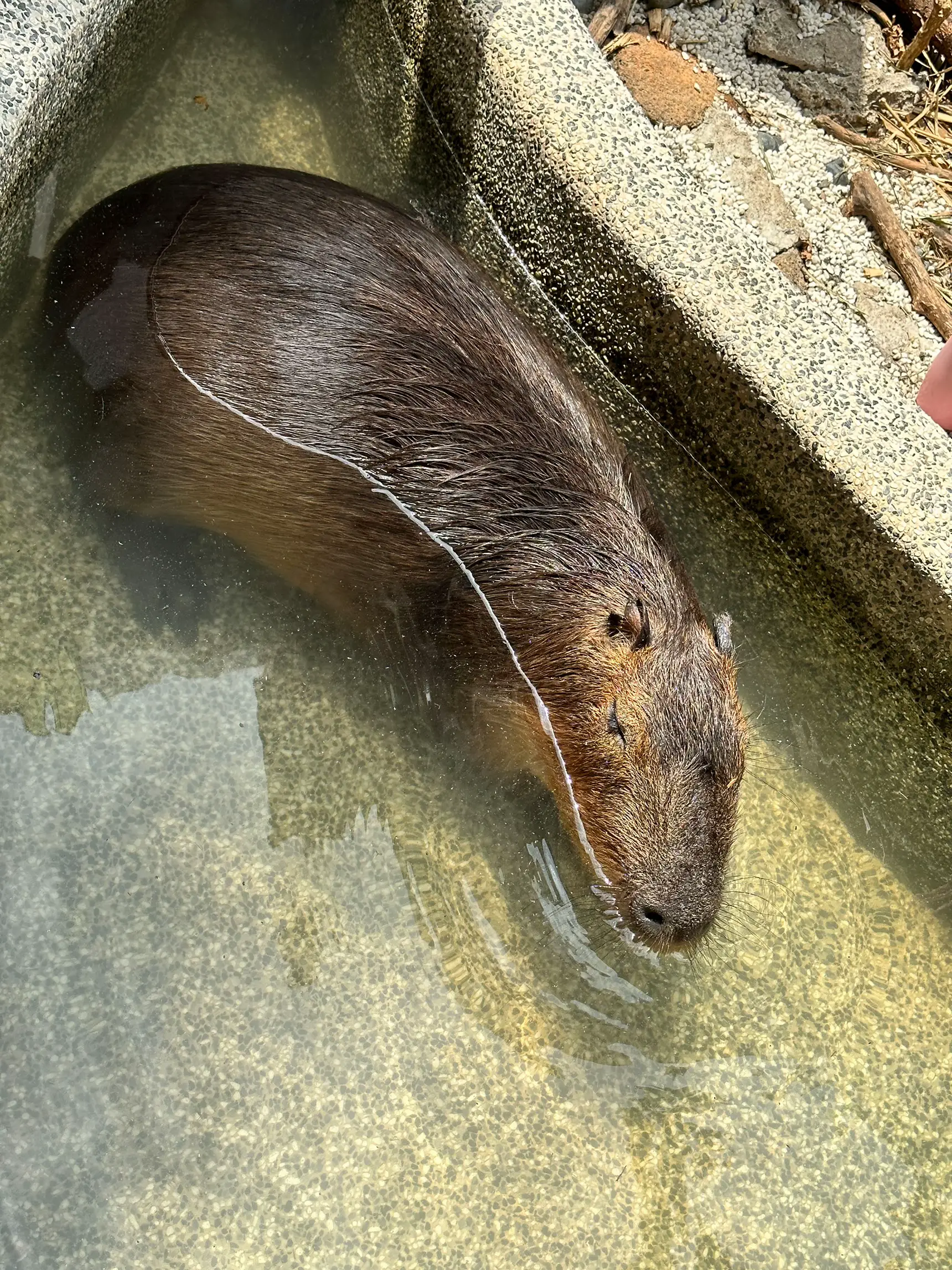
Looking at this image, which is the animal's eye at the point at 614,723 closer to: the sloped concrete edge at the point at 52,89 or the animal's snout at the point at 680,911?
the animal's snout at the point at 680,911

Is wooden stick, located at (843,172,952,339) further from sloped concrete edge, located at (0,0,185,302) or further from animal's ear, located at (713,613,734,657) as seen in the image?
sloped concrete edge, located at (0,0,185,302)

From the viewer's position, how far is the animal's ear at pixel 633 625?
299 centimetres

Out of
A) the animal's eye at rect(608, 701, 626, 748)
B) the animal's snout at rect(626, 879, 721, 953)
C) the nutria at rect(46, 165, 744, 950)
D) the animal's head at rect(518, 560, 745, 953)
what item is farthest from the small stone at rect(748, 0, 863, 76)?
the animal's snout at rect(626, 879, 721, 953)

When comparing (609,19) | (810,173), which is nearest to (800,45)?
(810,173)

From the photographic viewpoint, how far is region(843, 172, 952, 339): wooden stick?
422cm

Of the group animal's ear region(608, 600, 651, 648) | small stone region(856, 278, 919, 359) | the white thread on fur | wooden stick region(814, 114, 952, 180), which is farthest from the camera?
wooden stick region(814, 114, 952, 180)

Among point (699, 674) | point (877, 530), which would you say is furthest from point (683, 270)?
point (699, 674)

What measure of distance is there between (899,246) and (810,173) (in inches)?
17.4

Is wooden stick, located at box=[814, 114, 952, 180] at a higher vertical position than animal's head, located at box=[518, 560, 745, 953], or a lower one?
higher

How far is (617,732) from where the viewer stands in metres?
3.03

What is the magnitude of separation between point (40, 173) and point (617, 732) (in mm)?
2179

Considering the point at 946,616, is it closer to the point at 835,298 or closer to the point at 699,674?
the point at 699,674

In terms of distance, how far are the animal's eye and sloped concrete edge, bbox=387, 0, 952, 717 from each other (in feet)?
2.86

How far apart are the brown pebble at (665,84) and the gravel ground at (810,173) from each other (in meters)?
0.07
